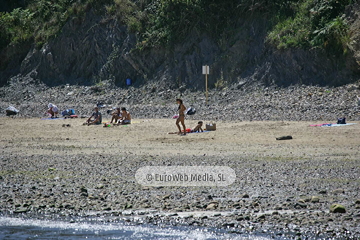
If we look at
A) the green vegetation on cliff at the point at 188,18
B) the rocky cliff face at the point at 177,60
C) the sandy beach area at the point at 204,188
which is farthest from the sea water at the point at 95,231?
the green vegetation on cliff at the point at 188,18

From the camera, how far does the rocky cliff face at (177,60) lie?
23266mm

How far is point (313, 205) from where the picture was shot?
768 cm

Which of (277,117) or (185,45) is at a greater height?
(185,45)

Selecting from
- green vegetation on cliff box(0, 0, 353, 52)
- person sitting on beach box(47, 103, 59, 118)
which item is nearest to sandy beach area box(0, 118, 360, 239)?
person sitting on beach box(47, 103, 59, 118)

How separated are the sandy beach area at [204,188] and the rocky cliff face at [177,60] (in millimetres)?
6591

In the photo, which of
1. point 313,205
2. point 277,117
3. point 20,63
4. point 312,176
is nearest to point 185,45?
point 277,117

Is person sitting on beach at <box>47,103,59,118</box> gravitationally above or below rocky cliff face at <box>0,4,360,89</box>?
below

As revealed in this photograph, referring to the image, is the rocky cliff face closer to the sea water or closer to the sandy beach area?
the sandy beach area

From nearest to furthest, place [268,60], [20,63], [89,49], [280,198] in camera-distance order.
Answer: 1. [280,198]
2. [268,60]
3. [89,49]
4. [20,63]

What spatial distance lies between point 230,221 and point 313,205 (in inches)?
52.2

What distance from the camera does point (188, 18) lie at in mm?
28750

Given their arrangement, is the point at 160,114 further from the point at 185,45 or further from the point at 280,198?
the point at 280,198

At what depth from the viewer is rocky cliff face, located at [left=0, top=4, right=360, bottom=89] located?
2327 centimetres

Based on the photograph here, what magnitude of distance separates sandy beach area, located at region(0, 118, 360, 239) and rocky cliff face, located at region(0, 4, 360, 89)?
21.6 ft
